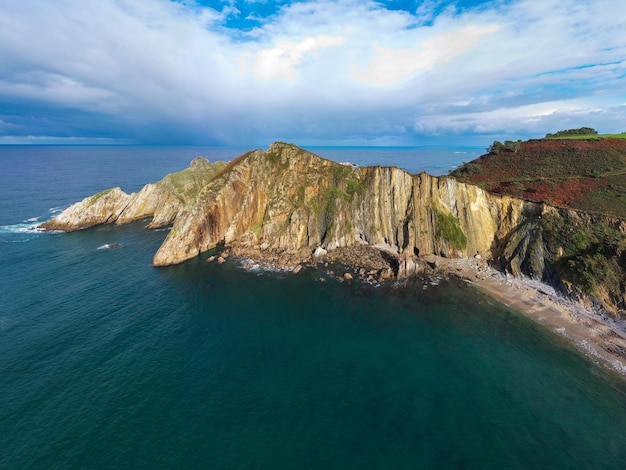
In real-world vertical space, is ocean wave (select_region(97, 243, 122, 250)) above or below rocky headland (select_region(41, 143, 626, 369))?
below

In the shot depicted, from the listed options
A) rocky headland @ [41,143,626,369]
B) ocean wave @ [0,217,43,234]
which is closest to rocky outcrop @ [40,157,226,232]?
ocean wave @ [0,217,43,234]

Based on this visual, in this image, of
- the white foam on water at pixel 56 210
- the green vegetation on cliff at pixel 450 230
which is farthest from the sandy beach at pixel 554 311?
the white foam on water at pixel 56 210

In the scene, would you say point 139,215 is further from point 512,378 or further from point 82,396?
point 512,378

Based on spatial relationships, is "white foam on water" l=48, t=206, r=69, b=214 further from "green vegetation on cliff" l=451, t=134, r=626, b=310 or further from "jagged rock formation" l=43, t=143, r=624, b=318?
"green vegetation on cliff" l=451, t=134, r=626, b=310

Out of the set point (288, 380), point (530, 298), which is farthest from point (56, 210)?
point (530, 298)

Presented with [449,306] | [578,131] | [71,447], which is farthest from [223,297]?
[578,131]

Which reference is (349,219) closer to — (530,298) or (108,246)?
(530,298)
